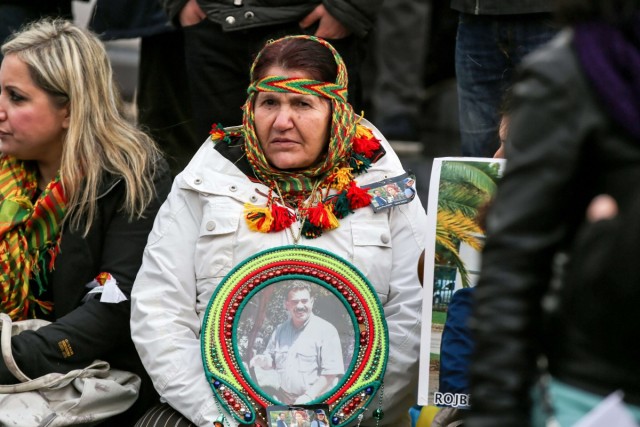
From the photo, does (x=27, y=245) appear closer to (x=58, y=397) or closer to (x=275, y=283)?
(x=58, y=397)

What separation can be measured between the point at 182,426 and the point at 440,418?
31.8 inches

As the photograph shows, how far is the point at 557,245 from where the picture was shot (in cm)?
190

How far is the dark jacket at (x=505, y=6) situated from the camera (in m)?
4.18

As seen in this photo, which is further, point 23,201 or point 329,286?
point 23,201

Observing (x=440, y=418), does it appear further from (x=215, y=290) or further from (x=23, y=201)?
(x=23, y=201)

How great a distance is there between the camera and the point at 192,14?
193 inches

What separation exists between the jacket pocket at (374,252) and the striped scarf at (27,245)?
1.06 m

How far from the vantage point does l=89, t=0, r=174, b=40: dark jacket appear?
17.8 ft

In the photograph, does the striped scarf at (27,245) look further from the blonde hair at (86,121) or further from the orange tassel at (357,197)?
the orange tassel at (357,197)

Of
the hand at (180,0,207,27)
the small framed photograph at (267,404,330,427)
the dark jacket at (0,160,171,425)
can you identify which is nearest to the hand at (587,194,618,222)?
the small framed photograph at (267,404,330,427)

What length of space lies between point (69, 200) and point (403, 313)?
Answer: 123cm

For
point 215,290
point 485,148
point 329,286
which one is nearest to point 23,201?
point 215,290

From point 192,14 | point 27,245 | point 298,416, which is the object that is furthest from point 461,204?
point 192,14

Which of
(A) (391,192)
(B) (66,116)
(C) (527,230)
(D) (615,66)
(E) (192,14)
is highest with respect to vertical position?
(D) (615,66)
